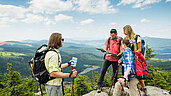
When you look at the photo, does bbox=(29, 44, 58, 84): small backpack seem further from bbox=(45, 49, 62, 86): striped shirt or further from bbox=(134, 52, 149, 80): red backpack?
bbox=(134, 52, 149, 80): red backpack

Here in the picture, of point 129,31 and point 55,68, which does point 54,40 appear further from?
point 129,31

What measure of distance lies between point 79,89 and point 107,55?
5.92 m

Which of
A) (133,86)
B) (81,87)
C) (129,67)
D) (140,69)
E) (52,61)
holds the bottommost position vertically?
(81,87)

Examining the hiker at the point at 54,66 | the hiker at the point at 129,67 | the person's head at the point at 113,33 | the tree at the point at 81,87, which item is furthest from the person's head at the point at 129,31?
the tree at the point at 81,87

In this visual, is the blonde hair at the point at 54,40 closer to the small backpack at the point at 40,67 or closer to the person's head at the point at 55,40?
the person's head at the point at 55,40

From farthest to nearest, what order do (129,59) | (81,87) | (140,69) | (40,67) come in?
(81,87) → (140,69) → (129,59) → (40,67)

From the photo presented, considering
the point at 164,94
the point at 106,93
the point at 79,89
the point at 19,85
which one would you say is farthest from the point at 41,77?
the point at 19,85

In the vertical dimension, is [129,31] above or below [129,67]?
above

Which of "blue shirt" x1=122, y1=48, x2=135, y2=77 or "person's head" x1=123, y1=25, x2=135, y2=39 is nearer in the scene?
"blue shirt" x1=122, y1=48, x2=135, y2=77

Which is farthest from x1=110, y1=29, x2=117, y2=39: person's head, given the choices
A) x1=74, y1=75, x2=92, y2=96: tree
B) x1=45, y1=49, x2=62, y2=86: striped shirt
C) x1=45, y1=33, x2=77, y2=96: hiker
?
x1=74, y1=75, x2=92, y2=96: tree

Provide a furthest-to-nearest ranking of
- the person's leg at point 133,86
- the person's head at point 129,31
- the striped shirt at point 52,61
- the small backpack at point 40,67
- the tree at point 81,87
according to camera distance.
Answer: the tree at point 81,87 → the person's head at point 129,31 → the person's leg at point 133,86 → the small backpack at point 40,67 → the striped shirt at point 52,61

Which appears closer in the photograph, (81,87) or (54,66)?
(54,66)

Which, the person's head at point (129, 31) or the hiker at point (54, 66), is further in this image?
the person's head at point (129, 31)

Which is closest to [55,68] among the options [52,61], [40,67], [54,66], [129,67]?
[54,66]
